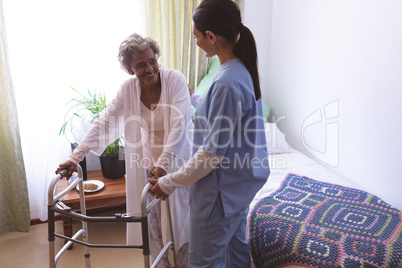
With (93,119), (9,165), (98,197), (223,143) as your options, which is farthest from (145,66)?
(9,165)

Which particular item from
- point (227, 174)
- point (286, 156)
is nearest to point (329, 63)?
point (286, 156)

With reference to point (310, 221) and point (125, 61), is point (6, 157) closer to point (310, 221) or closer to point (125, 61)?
point (125, 61)

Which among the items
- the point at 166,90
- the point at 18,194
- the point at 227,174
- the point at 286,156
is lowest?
the point at 18,194

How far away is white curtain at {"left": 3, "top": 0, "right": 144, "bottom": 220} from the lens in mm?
2293

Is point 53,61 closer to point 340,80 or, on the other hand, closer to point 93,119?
point 93,119

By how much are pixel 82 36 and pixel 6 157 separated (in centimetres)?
110

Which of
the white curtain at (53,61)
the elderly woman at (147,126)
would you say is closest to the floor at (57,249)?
the white curtain at (53,61)

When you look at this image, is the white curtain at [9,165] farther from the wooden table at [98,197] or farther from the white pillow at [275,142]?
the white pillow at [275,142]

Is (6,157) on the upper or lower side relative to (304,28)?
lower

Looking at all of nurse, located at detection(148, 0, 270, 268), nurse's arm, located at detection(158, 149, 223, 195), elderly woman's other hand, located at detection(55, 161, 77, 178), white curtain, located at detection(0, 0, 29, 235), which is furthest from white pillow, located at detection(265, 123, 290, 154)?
white curtain, located at detection(0, 0, 29, 235)

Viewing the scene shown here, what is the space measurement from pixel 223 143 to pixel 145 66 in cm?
63

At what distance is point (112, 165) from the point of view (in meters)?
2.49

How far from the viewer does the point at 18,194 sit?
2.39 meters

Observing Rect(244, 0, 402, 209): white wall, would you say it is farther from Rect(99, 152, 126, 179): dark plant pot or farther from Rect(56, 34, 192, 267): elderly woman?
Rect(99, 152, 126, 179): dark plant pot
